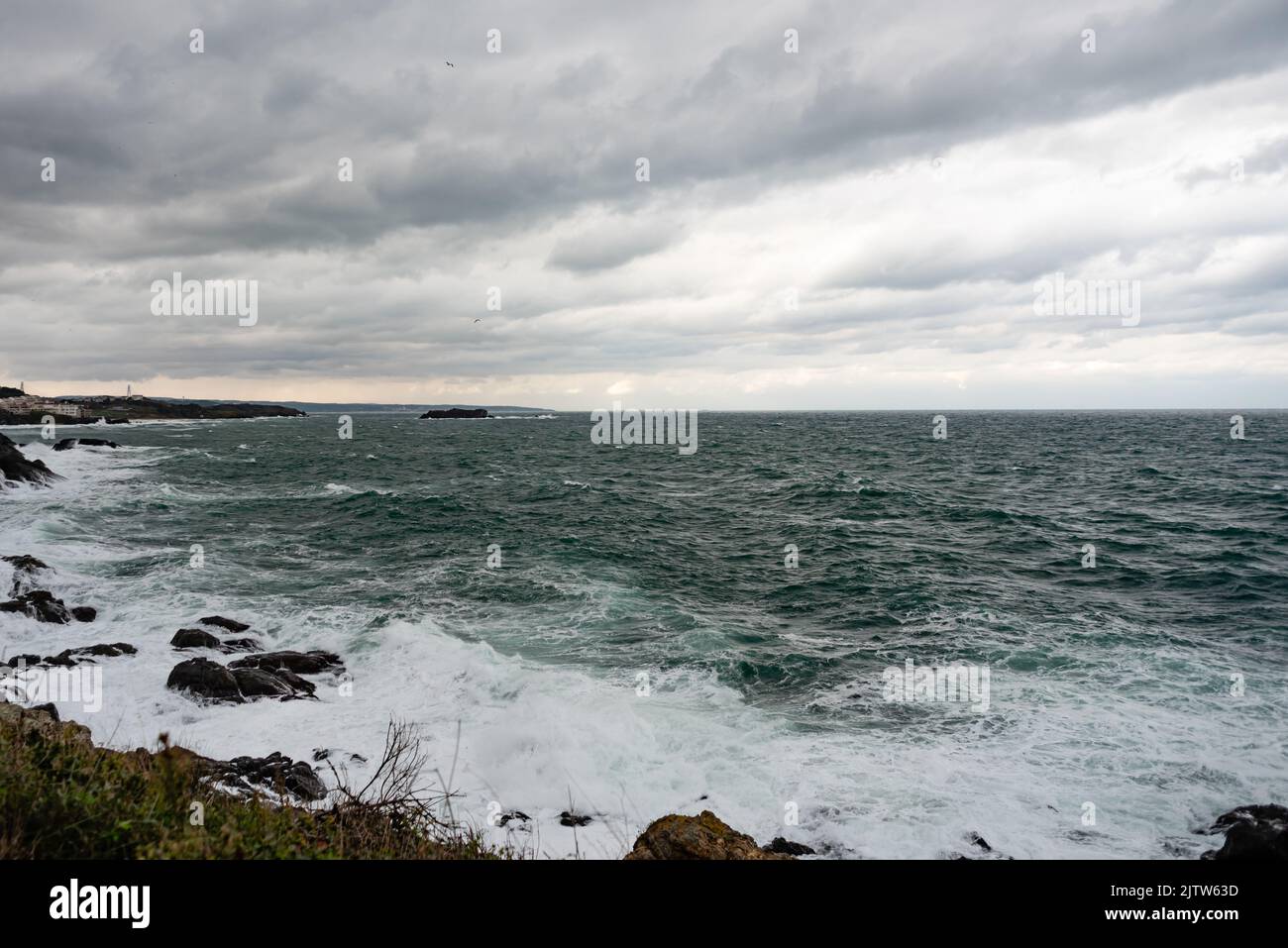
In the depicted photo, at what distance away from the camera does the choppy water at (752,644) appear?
10664 millimetres

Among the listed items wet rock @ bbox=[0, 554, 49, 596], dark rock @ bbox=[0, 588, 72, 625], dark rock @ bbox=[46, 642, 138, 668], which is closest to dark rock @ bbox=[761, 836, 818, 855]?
dark rock @ bbox=[46, 642, 138, 668]

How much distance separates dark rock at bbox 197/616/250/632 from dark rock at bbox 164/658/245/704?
3.54 metres

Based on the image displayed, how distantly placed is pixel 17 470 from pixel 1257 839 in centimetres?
5620

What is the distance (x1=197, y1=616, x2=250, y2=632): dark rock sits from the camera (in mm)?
17903

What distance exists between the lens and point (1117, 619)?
61.0 ft

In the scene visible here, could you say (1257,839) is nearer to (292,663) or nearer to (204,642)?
(292,663)

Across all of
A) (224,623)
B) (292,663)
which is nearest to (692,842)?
(292,663)

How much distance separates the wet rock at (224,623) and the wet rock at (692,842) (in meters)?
15.3

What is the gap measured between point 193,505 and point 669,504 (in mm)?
27920

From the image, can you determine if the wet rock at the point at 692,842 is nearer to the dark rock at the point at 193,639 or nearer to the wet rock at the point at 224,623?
the dark rock at the point at 193,639

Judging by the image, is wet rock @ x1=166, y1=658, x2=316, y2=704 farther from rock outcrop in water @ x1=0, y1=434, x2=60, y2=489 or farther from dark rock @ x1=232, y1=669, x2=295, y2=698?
rock outcrop in water @ x1=0, y1=434, x2=60, y2=489

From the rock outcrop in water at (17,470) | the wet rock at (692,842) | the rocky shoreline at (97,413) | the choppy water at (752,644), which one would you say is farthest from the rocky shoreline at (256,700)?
the rocky shoreline at (97,413)
